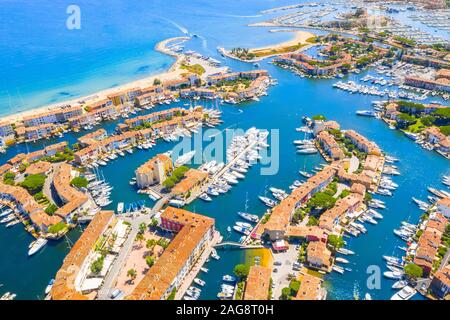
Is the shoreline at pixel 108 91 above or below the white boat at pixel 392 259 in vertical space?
above

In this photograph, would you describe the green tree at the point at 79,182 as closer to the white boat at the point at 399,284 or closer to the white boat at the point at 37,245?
the white boat at the point at 37,245

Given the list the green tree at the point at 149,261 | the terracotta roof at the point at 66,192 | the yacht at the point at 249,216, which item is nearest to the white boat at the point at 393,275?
the yacht at the point at 249,216

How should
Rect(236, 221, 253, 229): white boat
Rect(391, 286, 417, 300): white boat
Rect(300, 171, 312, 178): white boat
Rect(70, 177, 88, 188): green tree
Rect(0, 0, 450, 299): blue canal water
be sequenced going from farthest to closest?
1. Rect(300, 171, 312, 178): white boat
2. Rect(70, 177, 88, 188): green tree
3. Rect(236, 221, 253, 229): white boat
4. Rect(0, 0, 450, 299): blue canal water
5. Rect(391, 286, 417, 300): white boat

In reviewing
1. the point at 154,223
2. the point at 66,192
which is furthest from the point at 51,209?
the point at 154,223

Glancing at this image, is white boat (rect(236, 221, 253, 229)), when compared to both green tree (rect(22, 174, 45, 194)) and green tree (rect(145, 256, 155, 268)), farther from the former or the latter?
green tree (rect(22, 174, 45, 194))

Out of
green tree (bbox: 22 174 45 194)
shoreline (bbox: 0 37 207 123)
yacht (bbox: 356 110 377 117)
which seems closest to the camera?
green tree (bbox: 22 174 45 194)

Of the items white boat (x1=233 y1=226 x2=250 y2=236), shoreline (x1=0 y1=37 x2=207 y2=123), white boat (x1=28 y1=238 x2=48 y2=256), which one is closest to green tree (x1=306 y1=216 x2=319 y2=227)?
white boat (x1=233 y1=226 x2=250 y2=236)
